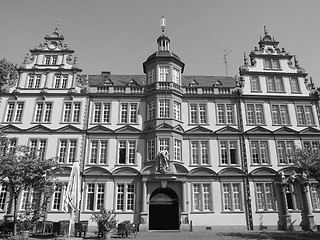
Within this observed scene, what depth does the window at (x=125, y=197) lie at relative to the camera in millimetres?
27562

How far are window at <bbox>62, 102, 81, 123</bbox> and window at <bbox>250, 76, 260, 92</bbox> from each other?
20.0 meters

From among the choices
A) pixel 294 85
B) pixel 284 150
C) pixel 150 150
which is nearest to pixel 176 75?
pixel 150 150

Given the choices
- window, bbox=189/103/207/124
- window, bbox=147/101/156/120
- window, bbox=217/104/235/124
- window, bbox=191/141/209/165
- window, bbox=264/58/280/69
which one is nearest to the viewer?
window, bbox=191/141/209/165

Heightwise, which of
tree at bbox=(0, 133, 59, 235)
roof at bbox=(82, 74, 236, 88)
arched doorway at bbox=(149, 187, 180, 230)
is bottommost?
arched doorway at bbox=(149, 187, 180, 230)

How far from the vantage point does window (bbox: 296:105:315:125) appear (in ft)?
103

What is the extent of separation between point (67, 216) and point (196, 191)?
1287 cm

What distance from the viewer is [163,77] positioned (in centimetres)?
3153

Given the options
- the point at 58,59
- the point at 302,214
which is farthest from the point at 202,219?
the point at 58,59

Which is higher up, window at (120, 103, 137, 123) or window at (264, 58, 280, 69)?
window at (264, 58, 280, 69)

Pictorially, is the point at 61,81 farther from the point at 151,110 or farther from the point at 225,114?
the point at 225,114

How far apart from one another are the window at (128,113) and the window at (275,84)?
15.8 metres

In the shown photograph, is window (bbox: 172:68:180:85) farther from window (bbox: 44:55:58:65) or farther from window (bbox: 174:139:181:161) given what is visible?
window (bbox: 44:55:58:65)

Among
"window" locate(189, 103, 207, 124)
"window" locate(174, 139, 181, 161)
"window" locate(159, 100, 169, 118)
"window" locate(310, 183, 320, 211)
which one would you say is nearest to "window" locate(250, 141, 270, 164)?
"window" locate(310, 183, 320, 211)

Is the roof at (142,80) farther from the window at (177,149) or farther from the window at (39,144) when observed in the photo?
the window at (39,144)
